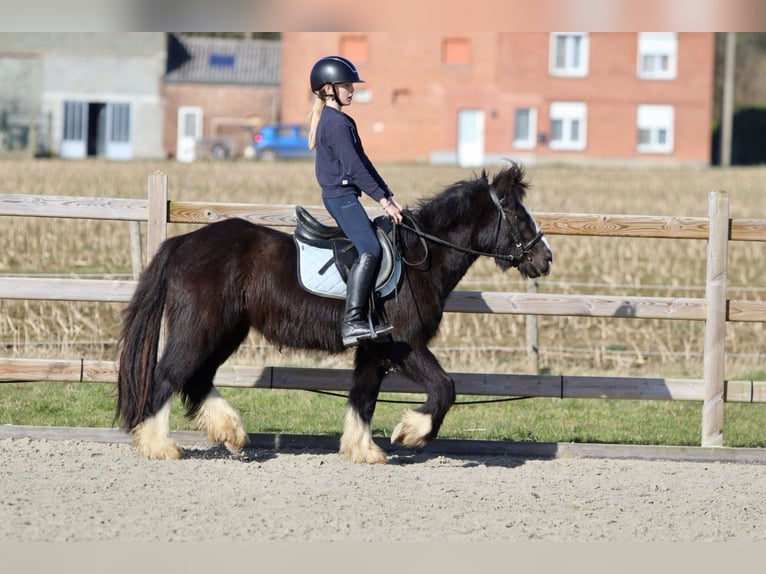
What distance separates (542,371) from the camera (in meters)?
12.3

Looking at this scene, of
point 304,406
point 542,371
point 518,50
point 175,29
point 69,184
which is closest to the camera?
point 175,29

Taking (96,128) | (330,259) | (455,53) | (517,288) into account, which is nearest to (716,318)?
(330,259)

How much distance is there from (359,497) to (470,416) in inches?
144

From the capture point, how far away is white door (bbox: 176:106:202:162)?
62344mm

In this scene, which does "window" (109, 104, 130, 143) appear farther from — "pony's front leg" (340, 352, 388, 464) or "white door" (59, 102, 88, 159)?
"pony's front leg" (340, 352, 388, 464)

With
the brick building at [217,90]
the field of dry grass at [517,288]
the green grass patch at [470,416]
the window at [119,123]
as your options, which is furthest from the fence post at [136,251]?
the window at [119,123]

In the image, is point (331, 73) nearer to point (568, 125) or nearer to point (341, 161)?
point (341, 161)

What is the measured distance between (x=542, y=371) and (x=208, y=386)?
530cm

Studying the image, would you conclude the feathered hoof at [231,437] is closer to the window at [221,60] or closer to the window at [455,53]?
the window at [455,53]

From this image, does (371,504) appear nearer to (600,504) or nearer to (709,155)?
(600,504)

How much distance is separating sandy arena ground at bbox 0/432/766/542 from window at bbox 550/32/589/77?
52.6 m

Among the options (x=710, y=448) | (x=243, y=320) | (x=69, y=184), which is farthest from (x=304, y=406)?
(x=69, y=184)

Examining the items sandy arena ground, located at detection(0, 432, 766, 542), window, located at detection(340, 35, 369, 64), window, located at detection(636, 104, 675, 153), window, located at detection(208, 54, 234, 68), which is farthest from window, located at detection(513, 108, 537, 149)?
sandy arena ground, located at detection(0, 432, 766, 542)

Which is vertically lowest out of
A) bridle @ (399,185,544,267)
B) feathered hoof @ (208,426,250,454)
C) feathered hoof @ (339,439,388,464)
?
feathered hoof @ (339,439,388,464)
